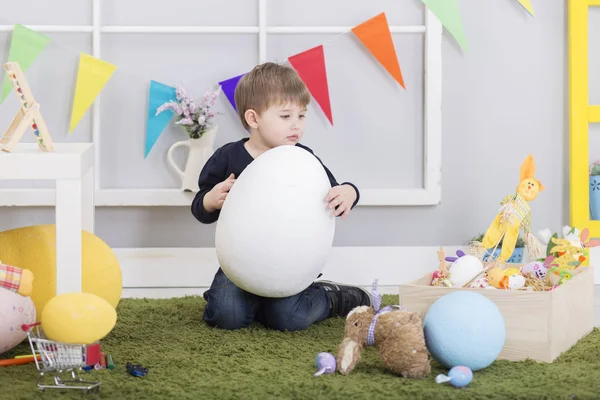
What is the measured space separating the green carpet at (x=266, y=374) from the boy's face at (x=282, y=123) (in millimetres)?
441

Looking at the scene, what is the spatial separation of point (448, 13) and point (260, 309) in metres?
1.08

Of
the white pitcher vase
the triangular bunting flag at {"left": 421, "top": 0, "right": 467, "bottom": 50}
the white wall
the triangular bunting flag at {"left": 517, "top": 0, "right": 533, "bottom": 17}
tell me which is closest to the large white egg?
the white pitcher vase

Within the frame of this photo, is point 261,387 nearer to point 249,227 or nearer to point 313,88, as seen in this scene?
point 249,227

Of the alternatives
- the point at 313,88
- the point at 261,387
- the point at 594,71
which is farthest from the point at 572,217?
the point at 261,387

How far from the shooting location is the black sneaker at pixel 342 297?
1870 millimetres

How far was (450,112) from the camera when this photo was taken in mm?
2422

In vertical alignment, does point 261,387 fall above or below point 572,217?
below

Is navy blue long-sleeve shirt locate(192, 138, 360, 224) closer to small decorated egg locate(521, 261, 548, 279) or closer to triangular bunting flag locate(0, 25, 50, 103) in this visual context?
small decorated egg locate(521, 261, 548, 279)

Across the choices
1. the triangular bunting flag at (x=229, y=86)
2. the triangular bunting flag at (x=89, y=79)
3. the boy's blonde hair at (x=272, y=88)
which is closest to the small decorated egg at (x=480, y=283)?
the boy's blonde hair at (x=272, y=88)

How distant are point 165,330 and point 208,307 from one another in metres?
0.12

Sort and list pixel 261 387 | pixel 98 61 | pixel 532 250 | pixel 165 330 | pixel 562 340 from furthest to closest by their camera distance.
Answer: pixel 98 61 < pixel 532 250 < pixel 165 330 < pixel 562 340 < pixel 261 387

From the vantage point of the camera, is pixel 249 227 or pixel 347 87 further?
pixel 347 87

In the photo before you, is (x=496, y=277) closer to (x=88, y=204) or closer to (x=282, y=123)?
(x=282, y=123)

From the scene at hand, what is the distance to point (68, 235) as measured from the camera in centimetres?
141
